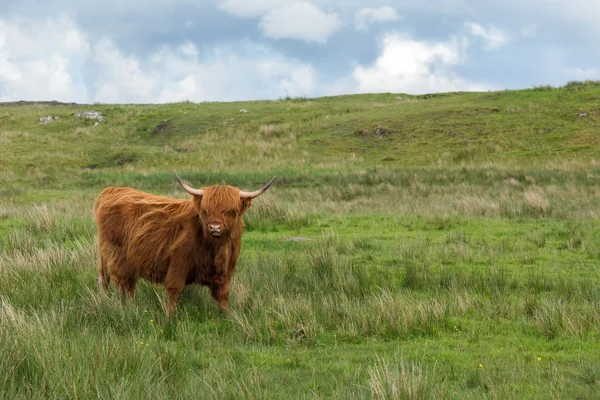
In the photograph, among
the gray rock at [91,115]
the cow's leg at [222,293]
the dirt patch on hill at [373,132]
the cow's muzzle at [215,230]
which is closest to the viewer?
the cow's muzzle at [215,230]

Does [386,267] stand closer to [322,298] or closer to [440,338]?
[322,298]

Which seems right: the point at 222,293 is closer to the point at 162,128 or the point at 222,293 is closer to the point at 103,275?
the point at 103,275

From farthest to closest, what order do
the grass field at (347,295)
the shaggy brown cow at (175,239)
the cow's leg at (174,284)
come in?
1. the cow's leg at (174,284)
2. the shaggy brown cow at (175,239)
3. the grass field at (347,295)

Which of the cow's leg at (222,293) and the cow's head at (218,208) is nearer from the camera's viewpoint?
the cow's head at (218,208)

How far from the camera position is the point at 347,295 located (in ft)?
20.9

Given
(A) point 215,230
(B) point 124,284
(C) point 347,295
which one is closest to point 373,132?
(C) point 347,295

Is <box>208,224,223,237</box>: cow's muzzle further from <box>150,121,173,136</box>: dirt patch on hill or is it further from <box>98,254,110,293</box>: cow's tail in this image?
<box>150,121,173,136</box>: dirt patch on hill

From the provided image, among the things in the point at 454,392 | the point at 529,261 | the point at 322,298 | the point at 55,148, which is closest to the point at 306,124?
the point at 55,148

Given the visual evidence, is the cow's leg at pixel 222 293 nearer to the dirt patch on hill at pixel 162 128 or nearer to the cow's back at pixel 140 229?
the cow's back at pixel 140 229

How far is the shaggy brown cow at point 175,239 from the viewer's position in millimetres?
Answer: 5227

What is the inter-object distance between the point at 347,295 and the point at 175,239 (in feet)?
6.45

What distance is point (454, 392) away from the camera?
3645mm

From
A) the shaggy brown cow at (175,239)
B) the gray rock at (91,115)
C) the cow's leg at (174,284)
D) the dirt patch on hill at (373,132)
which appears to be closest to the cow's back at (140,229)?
the shaggy brown cow at (175,239)

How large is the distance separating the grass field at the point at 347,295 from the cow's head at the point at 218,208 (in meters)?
0.86
